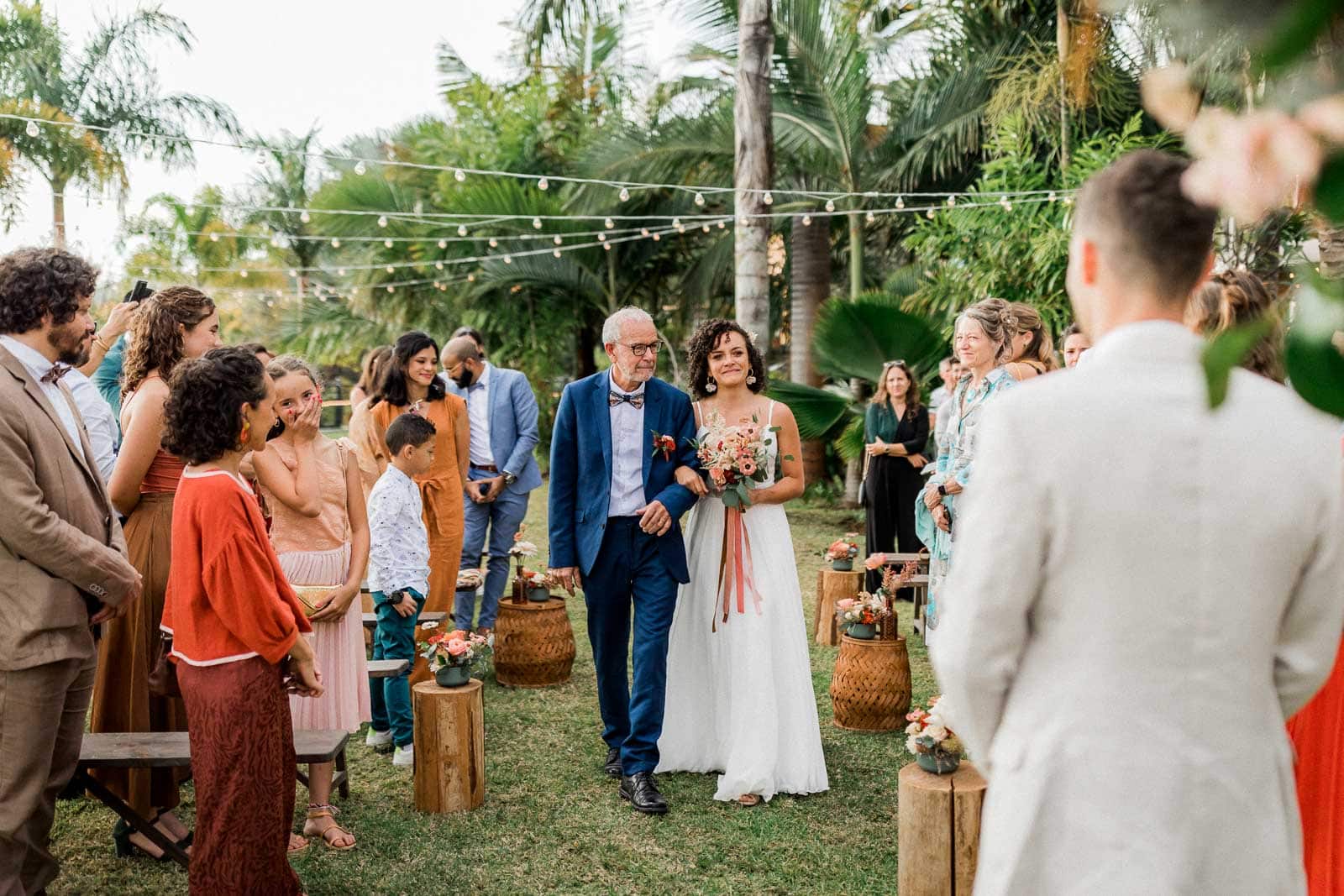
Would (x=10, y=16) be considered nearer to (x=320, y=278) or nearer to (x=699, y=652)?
(x=320, y=278)

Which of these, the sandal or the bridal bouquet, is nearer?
the sandal

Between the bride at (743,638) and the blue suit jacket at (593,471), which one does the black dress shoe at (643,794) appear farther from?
the blue suit jacket at (593,471)

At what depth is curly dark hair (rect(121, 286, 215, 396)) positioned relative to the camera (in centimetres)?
427

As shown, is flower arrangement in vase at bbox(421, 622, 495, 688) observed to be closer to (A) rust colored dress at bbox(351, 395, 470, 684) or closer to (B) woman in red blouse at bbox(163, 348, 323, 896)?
(B) woman in red blouse at bbox(163, 348, 323, 896)

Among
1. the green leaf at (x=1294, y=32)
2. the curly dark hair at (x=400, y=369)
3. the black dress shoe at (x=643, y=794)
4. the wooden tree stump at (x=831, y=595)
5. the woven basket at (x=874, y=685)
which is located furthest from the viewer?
the wooden tree stump at (x=831, y=595)

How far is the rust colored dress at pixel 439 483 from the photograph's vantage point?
257 inches

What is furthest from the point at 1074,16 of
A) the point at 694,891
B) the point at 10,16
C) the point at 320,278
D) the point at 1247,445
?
the point at 320,278

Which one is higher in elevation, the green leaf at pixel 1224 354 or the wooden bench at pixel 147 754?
the green leaf at pixel 1224 354

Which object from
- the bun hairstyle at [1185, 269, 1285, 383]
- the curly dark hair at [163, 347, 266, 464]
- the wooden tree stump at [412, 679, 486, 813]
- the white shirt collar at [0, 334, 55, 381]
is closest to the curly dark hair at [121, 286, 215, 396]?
the white shirt collar at [0, 334, 55, 381]

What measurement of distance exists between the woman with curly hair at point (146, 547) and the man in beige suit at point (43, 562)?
19.9 inches

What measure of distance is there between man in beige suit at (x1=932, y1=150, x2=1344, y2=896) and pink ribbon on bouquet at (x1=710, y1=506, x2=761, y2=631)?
3279 millimetres

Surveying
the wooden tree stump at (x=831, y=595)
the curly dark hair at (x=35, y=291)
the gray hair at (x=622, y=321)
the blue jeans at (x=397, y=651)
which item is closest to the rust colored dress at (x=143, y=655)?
the curly dark hair at (x=35, y=291)

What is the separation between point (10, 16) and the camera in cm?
2081

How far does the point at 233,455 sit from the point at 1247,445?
2913 millimetres
